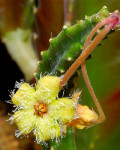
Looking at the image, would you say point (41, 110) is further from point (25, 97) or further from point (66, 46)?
point (66, 46)

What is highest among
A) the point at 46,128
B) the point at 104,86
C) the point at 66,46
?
the point at 104,86

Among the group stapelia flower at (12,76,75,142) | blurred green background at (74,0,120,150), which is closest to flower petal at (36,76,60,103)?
stapelia flower at (12,76,75,142)

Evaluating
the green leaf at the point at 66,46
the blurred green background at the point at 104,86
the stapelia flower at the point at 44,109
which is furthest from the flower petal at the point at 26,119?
the blurred green background at the point at 104,86

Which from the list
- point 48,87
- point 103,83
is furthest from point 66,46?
point 103,83

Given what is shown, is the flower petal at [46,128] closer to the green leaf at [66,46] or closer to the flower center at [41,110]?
the flower center at [41,110]

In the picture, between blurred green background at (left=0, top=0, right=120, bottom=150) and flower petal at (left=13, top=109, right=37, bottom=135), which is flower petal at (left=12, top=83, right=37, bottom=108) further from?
blurred green background at (left=0, top=0, right=120, bottom=150)

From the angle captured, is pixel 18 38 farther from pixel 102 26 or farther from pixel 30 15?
pixel 102 26
